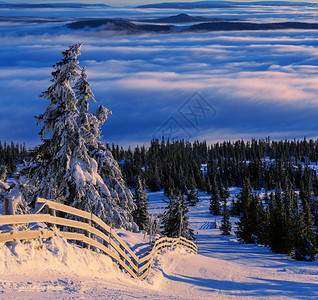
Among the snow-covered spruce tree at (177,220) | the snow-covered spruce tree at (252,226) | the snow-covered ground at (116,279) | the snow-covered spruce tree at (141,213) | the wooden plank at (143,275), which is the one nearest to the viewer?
the snow-covered ground at (116,279)

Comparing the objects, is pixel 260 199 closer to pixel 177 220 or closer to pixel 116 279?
pixel 177 220

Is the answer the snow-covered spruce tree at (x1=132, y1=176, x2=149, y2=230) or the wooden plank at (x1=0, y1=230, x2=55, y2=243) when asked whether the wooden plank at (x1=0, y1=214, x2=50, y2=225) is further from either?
the snow-covered spruce tree at (x1=132, y1=176, x2=149, y2=230)

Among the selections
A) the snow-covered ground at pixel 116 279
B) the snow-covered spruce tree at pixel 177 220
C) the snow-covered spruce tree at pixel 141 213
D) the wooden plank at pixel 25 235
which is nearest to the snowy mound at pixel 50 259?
the snow-covered ground at pixel 116 279

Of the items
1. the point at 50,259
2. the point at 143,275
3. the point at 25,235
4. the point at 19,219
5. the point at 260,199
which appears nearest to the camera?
the point at 19,219

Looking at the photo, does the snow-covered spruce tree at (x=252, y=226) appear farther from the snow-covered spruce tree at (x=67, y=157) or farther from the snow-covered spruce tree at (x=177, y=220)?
the snow-covered spruce tree at (x=67, y=157)

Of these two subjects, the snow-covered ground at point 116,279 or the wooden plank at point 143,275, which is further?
the wooden plank at point 143,275

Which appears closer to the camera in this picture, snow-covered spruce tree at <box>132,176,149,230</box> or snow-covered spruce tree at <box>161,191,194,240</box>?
snow-covered spruce tree at <box>161,191,194,240</box>

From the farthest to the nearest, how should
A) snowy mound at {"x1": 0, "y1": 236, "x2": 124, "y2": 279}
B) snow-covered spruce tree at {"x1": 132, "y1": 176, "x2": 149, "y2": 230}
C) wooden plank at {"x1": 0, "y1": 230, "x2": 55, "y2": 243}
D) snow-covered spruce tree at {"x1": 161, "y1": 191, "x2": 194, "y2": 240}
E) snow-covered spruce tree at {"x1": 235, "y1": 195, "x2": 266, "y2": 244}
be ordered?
snow-covered spruce tree at {"x1": 235, "y1": 195, "x2": 266, "y2": 244}, snow-covered spruce tree at {"x1": 132, "y1": 176, "x2": 149, "y2": 230}, snow-covered spruce tree at {"x1": 161, "y1": 191, "x2": 194, "y2": 240}, wooden plank at {"x1": 0, "y1": 230, "x2": 55, "y2": 243}, snowy mound at {"x1": 0, "y1": 236, "x2": 124, "y2": 279}

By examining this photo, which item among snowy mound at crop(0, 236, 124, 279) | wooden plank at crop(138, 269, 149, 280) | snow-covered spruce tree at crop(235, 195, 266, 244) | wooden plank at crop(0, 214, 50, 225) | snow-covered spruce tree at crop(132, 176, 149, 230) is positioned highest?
wooden plank at crop(0, 214, 50, 225)

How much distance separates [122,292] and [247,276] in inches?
487

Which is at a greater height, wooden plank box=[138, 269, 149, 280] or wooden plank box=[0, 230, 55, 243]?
wooden plank box=[0, 230, 55, 243]

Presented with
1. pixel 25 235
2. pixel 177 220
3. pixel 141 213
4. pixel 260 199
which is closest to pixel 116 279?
pixel 25 235

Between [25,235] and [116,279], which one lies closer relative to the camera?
[25,235]

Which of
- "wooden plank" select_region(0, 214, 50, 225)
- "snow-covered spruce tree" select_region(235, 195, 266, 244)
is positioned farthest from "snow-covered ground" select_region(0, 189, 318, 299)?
"snow-covered spruce tree" select_region(235, 195, 266, 244)
